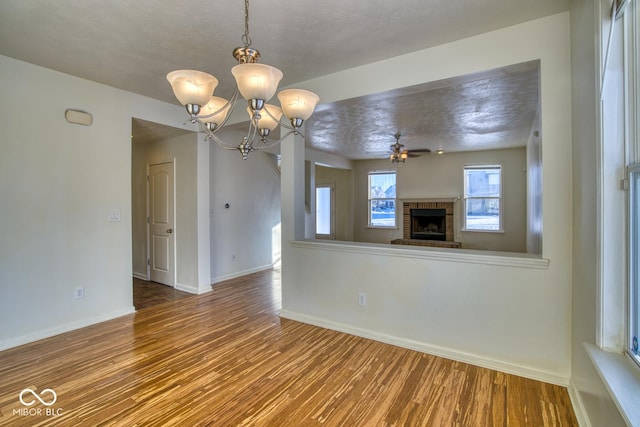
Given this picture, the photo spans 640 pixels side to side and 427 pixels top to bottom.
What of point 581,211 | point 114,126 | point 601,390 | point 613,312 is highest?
point 114,126

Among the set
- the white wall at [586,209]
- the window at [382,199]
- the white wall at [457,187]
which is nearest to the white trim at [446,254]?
the white wall at [586,209]

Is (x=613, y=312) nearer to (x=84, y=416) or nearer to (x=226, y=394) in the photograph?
(x=226, y=394)

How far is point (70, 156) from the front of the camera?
311cm

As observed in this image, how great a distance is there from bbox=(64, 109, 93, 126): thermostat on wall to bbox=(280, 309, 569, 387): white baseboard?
311cm

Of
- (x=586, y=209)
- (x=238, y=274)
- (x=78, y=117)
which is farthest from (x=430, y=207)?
(x=78, y=117)

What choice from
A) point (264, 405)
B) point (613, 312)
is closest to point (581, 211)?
point (613, 312)

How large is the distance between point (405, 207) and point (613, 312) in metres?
6.52

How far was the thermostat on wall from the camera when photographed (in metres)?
3.07

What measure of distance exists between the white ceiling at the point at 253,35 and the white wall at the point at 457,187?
347 centimetres

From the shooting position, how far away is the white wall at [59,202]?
2.74 metres

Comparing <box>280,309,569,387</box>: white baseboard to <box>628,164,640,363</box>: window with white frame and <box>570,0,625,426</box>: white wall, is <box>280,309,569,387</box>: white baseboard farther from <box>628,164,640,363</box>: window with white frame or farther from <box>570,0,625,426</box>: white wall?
<box>628,164,640,363</box>: window with white frame

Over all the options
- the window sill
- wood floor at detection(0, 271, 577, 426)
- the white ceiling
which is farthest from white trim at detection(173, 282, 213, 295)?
the window sill

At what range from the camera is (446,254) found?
2.52 m

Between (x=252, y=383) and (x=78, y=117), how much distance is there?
3.23 m
